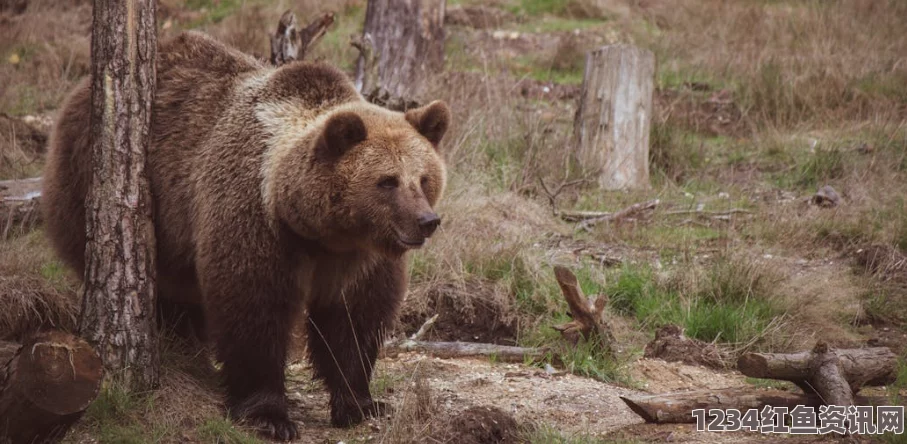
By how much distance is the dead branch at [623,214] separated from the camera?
327 inches

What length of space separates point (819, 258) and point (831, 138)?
8.60ft

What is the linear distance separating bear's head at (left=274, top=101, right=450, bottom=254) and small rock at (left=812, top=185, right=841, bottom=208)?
5.34m

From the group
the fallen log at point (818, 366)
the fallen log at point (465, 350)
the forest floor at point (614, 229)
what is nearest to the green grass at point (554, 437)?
the forest floor at point (614, 229)

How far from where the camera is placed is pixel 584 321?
5.82m

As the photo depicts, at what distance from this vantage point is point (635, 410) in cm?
460

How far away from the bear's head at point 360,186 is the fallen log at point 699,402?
134cm

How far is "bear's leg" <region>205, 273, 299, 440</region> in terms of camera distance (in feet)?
15.1

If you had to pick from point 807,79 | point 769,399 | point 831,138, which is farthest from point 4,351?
point 807,79

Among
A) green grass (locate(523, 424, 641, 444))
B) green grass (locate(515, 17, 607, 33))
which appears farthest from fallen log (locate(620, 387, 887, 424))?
green grass (locate(515, 17, 607, 33))

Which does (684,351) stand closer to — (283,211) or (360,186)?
(360,186)

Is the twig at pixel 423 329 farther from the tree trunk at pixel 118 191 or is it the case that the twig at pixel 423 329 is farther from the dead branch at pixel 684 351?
the tree trunk at pixel 118 191

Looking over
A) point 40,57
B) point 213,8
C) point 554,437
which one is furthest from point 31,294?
point 213,8

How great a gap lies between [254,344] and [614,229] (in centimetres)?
425

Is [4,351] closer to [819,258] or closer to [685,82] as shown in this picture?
[819,258]
